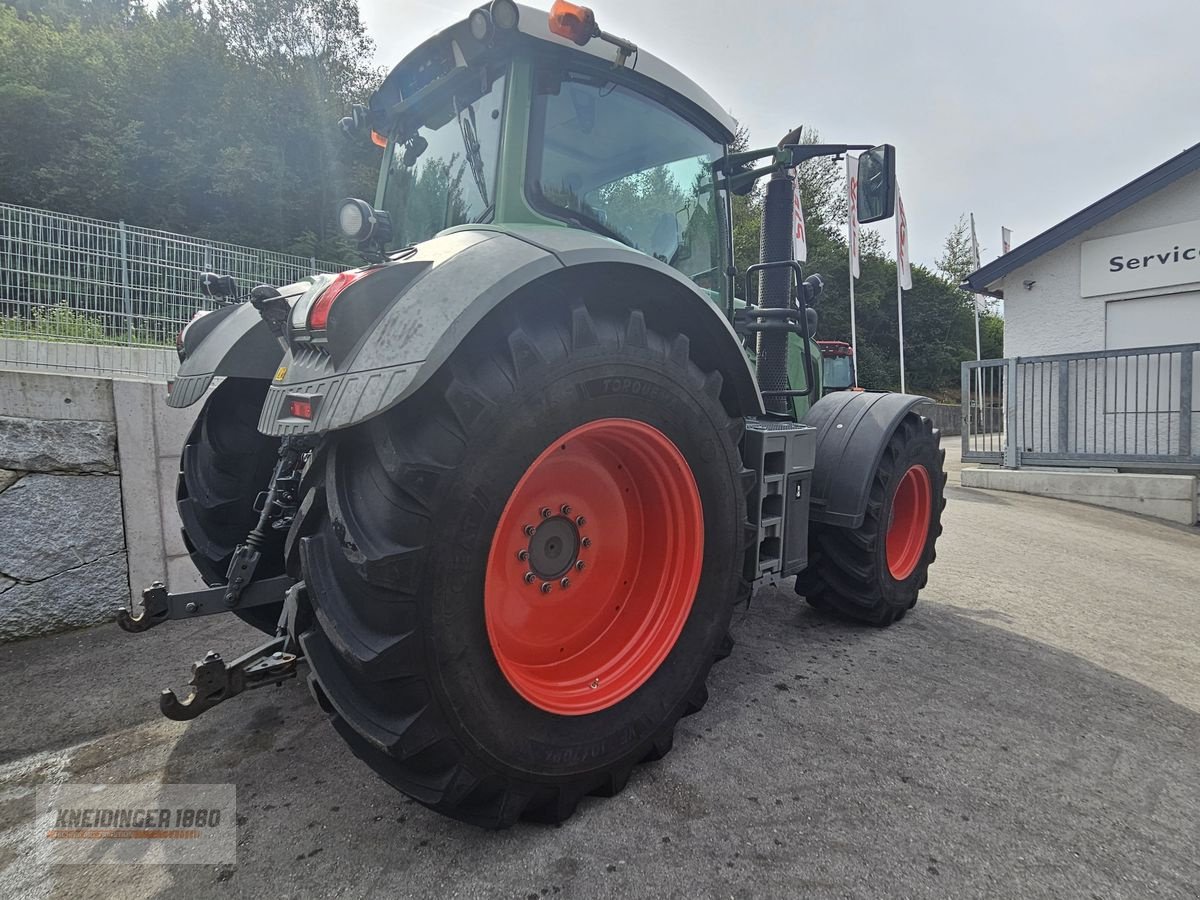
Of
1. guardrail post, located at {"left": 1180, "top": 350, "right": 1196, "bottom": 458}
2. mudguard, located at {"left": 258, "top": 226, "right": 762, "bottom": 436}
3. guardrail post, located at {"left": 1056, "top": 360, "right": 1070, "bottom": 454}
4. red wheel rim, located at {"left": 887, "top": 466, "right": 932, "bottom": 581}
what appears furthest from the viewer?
guardrail post, located at {"left": 1056, "top": 360, "right": 1070, "bottom": 454}

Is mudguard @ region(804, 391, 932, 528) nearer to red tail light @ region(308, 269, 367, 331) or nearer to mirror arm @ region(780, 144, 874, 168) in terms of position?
mirror arm @ region(780, 144, 874, 168)

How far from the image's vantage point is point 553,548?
1.82 m

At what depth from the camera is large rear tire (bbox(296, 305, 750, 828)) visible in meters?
1.36

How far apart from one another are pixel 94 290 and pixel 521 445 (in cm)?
446

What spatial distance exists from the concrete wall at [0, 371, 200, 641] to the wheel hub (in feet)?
7.86

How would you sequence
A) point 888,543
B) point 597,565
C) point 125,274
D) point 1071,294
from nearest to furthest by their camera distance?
point 597,565 → point 888,543 → point 125,274 → point 1071,294

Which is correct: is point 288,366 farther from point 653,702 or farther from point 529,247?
point 653,702

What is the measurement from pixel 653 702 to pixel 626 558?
438 millimetres

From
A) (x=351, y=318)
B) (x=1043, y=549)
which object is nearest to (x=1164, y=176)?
(x=1043, y=549)

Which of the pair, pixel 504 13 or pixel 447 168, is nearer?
pixel 504 13

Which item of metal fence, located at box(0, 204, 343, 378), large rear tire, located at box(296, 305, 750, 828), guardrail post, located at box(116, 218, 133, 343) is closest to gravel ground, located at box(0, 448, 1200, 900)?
large rear tire, located at box(296, 305, 750, 828)

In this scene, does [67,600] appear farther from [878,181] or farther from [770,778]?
[878,181]

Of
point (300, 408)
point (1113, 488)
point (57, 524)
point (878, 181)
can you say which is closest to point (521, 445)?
point (300, 408)

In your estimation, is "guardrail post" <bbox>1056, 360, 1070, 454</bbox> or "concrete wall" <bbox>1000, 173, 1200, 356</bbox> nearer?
"guardrail post" <bbox>1056, 360, 1070, 454</bbox>
